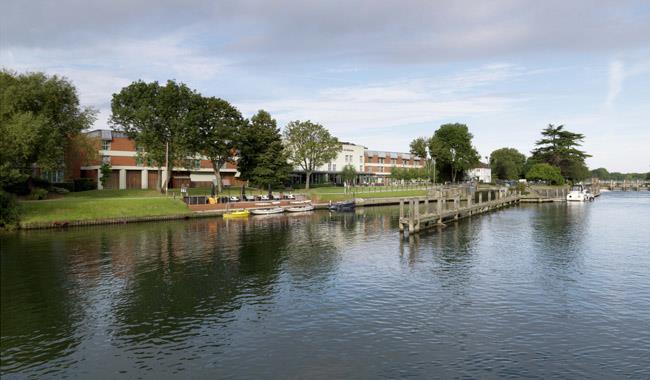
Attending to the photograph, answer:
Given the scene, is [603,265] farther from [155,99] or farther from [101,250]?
[155,99]

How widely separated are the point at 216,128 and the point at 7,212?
44215mm

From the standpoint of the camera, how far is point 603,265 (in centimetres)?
3909

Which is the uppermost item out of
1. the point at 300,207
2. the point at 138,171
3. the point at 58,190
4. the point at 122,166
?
the point at 122,166

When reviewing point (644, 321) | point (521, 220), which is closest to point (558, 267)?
point (644, 321)

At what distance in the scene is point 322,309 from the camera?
1056 inches

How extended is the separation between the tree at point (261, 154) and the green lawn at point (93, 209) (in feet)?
88.0

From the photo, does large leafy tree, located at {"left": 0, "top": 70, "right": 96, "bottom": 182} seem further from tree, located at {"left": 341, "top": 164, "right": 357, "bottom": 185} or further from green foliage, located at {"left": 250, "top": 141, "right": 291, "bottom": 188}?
tree, located at {"left": 341, "top": 164, "right": 357, "bottom": 185}

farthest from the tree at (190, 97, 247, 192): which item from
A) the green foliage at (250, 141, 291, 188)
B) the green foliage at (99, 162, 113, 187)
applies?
the green foliage at (99, 162, 113, 187)

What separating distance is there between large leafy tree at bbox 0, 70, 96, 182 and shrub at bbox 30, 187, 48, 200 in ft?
11.1

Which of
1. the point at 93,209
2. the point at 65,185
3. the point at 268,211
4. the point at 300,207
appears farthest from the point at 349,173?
the point at 93,209

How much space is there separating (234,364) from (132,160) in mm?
95313

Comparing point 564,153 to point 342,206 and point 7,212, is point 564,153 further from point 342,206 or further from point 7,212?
point 7,212

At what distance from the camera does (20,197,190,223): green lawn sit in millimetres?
62750

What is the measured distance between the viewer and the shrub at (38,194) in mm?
72438
